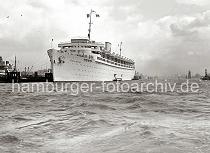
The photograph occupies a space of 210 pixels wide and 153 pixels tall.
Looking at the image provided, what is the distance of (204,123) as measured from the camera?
490 inches

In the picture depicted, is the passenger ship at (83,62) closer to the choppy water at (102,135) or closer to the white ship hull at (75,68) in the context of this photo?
the white ship hull at (75,68)

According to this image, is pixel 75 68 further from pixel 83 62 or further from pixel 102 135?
pixel 102 135

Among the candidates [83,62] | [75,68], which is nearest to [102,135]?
[75,68]

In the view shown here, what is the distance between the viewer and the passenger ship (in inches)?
2724

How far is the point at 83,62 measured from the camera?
73.7 metres

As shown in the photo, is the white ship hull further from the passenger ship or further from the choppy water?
the choppy water

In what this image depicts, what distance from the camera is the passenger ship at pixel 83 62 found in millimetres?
69188

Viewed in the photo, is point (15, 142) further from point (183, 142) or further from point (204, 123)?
point (204, 123)

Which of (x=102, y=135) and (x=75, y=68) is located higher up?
(x=75, y=68)

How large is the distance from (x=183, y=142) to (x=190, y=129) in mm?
2376

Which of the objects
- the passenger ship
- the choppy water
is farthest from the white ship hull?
the choppy water

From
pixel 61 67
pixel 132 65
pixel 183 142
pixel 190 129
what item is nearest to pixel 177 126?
pixel 190 129

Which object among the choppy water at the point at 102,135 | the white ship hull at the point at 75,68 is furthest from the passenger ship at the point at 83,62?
the choppy water at the point at 102,135

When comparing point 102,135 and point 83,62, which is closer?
point 102,135
